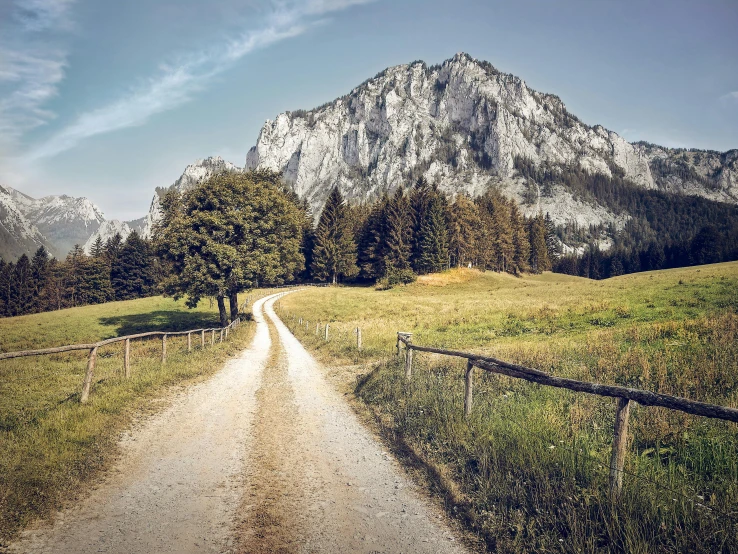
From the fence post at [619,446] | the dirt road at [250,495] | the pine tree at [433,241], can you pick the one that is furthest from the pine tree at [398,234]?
the fence post at [619,446]

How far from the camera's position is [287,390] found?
A: 13.5m

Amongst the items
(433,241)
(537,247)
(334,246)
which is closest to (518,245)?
(537,247)

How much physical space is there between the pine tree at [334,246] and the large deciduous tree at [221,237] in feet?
146

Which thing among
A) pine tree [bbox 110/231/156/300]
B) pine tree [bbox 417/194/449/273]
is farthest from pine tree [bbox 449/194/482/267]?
pine tree [bbox 110/231/156/300]

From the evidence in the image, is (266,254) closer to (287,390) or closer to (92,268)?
(287,390)

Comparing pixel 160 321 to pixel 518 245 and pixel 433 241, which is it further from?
pixel 518 245

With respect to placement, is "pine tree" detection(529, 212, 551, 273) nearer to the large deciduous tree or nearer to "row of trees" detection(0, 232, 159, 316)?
the large deciduous tree

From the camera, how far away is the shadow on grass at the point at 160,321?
37.2 meters

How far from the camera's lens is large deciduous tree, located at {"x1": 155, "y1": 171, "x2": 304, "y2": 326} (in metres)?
29.5

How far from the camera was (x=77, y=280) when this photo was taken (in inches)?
3381

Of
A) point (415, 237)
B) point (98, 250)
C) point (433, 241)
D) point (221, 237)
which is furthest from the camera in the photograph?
point (98, 250)

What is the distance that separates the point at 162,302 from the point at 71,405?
54004mm

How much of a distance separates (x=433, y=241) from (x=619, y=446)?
66.1 meters

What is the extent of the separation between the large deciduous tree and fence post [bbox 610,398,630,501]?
28.2 metres
